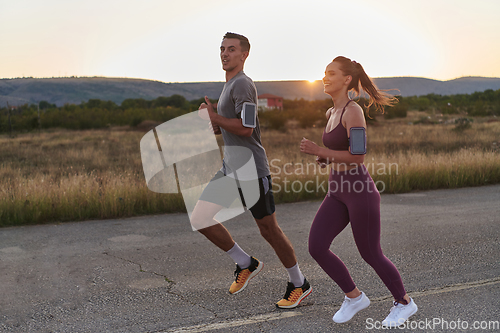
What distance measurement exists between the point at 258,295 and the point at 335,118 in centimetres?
177

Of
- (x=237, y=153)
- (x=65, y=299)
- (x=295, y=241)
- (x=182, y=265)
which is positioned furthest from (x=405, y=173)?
(x=65, y=299)

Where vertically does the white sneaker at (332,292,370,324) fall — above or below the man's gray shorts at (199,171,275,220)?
below

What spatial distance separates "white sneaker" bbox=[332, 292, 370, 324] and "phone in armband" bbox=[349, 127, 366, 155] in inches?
46.6

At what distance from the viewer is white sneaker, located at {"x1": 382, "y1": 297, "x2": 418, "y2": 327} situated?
333 centimetres

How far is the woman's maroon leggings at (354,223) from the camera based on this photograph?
319 cm

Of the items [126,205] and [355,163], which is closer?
[355,163]

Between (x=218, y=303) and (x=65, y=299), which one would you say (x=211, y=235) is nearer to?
(x=218, y=303)

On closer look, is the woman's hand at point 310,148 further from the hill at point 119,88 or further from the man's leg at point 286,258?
the hill at point 119,88

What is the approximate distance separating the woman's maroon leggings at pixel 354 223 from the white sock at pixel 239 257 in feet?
2.94

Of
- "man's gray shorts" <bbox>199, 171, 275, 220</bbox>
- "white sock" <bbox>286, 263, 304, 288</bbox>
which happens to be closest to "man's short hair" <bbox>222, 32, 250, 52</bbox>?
"man's gray shorts" <bbox>199, 171, 275, 220</bbox>

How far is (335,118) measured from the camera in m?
3.26

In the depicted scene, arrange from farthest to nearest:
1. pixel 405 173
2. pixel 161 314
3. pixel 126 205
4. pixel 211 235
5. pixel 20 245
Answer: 1. pixel 405 173
2. pixel 126 205
3. pixel 20 245
4. pixel 211 235
5. pixel 161 314

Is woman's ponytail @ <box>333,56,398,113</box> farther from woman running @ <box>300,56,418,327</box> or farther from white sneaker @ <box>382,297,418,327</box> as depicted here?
white sneaker @ <box>382,297,418,327</box>

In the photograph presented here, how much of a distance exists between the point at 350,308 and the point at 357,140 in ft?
4.30
